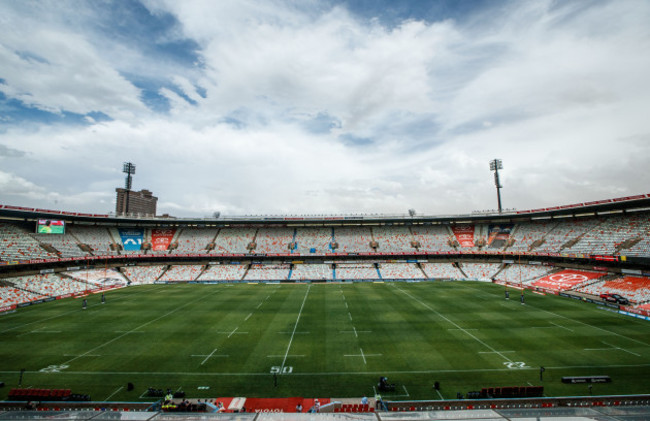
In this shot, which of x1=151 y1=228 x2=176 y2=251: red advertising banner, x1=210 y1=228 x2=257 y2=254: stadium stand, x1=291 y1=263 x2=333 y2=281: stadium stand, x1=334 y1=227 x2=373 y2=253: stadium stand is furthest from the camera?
x1=334 y1=227 x2=373 y2=253: stadium stand

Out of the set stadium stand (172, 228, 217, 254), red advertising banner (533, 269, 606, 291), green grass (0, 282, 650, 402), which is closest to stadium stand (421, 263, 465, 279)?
red advertising banner (533, 269, 606, 291)

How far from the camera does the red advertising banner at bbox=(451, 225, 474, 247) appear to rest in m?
67.4

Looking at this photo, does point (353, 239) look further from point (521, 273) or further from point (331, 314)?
point (331, 314)

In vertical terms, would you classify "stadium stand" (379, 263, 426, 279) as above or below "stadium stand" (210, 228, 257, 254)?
below

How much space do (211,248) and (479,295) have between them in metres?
51.6

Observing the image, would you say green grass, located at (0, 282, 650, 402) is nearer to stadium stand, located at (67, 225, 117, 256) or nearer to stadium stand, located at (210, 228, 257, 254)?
stadium stand, located at (67, 225, 117, 256)

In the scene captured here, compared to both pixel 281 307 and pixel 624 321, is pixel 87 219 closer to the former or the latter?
pixel 281 307

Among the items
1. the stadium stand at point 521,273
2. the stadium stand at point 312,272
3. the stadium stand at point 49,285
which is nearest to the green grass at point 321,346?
the stadium stand at point 49,285

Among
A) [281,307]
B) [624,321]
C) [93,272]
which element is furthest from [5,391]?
[624,321]

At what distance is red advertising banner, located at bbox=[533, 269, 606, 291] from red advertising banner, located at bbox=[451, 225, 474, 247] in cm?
1858

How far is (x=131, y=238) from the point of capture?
66438 millimetres

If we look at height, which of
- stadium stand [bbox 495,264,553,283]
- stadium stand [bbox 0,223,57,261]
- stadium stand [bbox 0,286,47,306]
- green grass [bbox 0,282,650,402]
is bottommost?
green grass [bbox 0,282,650,402]

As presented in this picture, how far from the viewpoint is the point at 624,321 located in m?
30.5

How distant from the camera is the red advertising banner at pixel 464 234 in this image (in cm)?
6744
